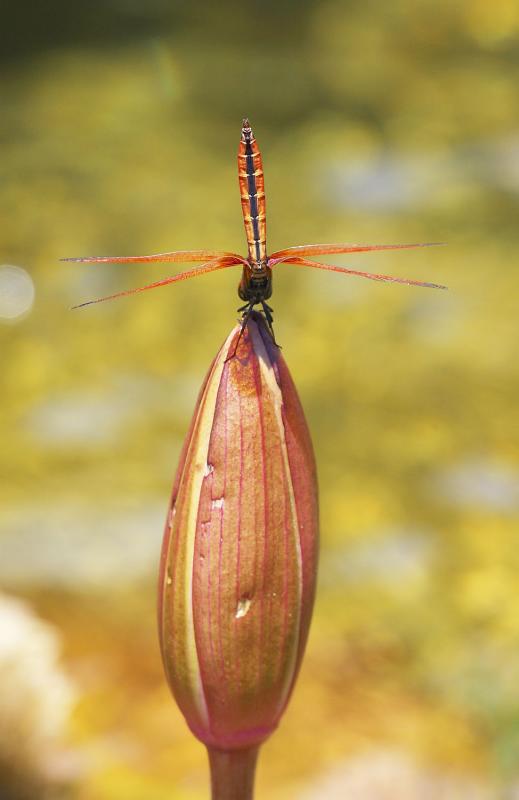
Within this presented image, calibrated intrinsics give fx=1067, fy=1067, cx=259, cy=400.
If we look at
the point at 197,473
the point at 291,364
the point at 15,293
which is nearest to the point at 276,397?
the point at 197,473

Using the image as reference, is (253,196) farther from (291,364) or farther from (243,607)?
(291,364)

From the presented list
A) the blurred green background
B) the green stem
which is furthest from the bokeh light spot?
the green stem

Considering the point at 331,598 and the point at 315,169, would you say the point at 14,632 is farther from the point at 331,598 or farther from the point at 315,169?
the point at 315,169

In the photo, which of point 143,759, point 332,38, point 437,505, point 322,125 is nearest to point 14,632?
point 143,759

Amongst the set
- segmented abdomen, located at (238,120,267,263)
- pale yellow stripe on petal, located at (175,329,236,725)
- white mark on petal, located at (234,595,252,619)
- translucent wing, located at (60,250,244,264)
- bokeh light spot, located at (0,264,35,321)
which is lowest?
white mark on petal, located at (234,595,252,619)

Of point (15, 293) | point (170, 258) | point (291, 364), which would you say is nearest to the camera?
point (170, 258)

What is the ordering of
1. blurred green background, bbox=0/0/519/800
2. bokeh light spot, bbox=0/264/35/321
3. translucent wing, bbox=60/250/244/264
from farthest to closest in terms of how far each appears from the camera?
bokeh light spot, bbox=0/264/35/321 < blurred green background, bbox=0/0/519/800 < translucent wing, bbox=60/250/244/264

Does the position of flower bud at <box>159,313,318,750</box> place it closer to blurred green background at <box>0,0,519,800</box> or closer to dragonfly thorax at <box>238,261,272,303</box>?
dragonfly thorax at <box>238,261,272,303</box>
